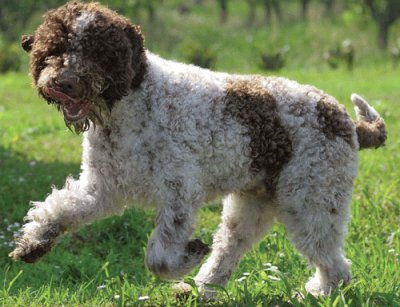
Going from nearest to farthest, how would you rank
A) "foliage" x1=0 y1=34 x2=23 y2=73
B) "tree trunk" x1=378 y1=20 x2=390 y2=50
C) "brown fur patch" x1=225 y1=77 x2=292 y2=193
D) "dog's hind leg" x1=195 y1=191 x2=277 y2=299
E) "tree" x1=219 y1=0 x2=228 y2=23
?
"brown fur patch" x1=225 y1=77 x2=292 y2=193 → "dog's hind leg" x1=195 y1=191 x2=277 y2=299 → "foliage" x1=0 y1=34 x2=23 y2=73 → "tree trunk" x1=378 y1=20 x2=390 y2=50 → "tree" x1=219 y1=0 x2=228 y2=23

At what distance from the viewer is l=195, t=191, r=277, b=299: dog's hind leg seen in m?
5.61

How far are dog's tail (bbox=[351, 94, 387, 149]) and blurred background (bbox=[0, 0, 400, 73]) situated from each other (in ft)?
64.3

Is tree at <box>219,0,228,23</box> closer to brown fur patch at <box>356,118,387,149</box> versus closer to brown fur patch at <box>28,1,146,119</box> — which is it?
brown fur patch at <box>356,118,387,149</box>

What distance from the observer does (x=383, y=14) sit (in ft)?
105

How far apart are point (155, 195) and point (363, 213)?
3147 mm

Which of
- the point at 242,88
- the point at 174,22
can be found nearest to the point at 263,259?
the point at 242,88

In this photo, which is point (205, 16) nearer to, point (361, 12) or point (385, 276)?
point (361, 12)

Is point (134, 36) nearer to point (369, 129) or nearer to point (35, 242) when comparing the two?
point (35, 242)

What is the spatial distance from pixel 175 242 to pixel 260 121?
1002 millimetres

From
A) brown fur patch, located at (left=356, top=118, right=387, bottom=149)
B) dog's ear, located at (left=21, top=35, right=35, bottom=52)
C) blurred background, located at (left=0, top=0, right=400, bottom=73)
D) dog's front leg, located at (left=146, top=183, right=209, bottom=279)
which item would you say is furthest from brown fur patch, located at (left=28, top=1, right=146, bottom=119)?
blurred background, located at (left=0, top=0, right=400, bottom=73)

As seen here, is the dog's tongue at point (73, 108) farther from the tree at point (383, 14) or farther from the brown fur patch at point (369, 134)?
the tree at point (383, 14)

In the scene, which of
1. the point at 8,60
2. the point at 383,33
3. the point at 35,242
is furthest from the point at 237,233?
the point at 383,33

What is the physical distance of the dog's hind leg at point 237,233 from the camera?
5.61 metres

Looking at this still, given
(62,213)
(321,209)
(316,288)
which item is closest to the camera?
(62,213)
